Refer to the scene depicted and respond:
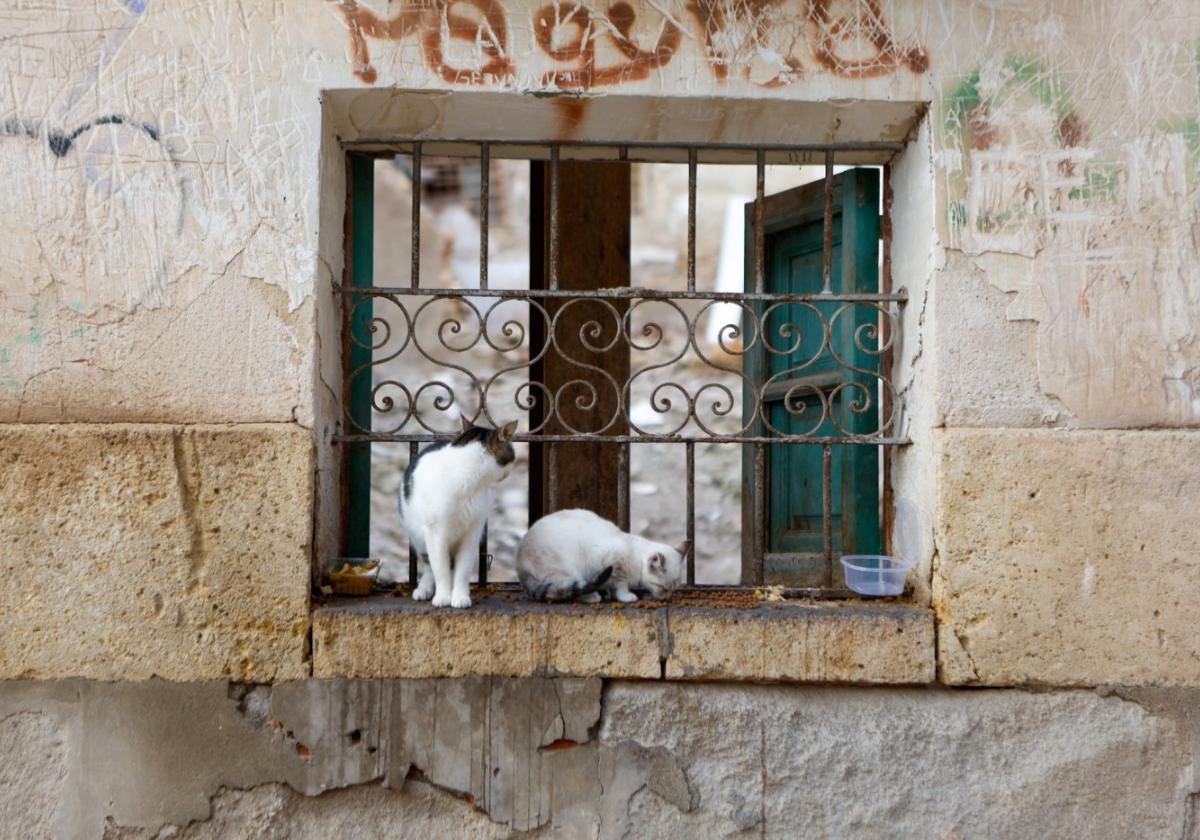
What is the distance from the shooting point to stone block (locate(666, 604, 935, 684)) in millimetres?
3184

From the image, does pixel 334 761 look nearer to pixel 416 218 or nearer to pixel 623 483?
pixel 623 483

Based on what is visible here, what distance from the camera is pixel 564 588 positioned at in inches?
131

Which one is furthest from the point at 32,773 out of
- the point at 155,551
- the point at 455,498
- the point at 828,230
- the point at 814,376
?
the point at 828,230

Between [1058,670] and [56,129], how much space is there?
11.1 feet

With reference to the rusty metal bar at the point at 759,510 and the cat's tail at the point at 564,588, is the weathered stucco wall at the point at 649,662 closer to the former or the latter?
the cat's tail at the point at 564,588

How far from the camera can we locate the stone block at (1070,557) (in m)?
3.15

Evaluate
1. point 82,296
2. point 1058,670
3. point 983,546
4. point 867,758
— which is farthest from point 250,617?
point 1058,670

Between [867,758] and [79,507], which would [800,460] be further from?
[79,507]

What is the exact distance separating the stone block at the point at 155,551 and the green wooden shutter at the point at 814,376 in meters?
1.70

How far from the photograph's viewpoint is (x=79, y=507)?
312 cm

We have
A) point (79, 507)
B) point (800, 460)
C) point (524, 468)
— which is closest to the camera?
point (79, 507)

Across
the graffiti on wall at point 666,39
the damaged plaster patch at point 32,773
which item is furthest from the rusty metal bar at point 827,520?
the damaged plaster patch at point 32,773

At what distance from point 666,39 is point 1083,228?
1395mm

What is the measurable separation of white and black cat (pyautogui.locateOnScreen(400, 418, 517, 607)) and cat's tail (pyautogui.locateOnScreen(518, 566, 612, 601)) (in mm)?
209
